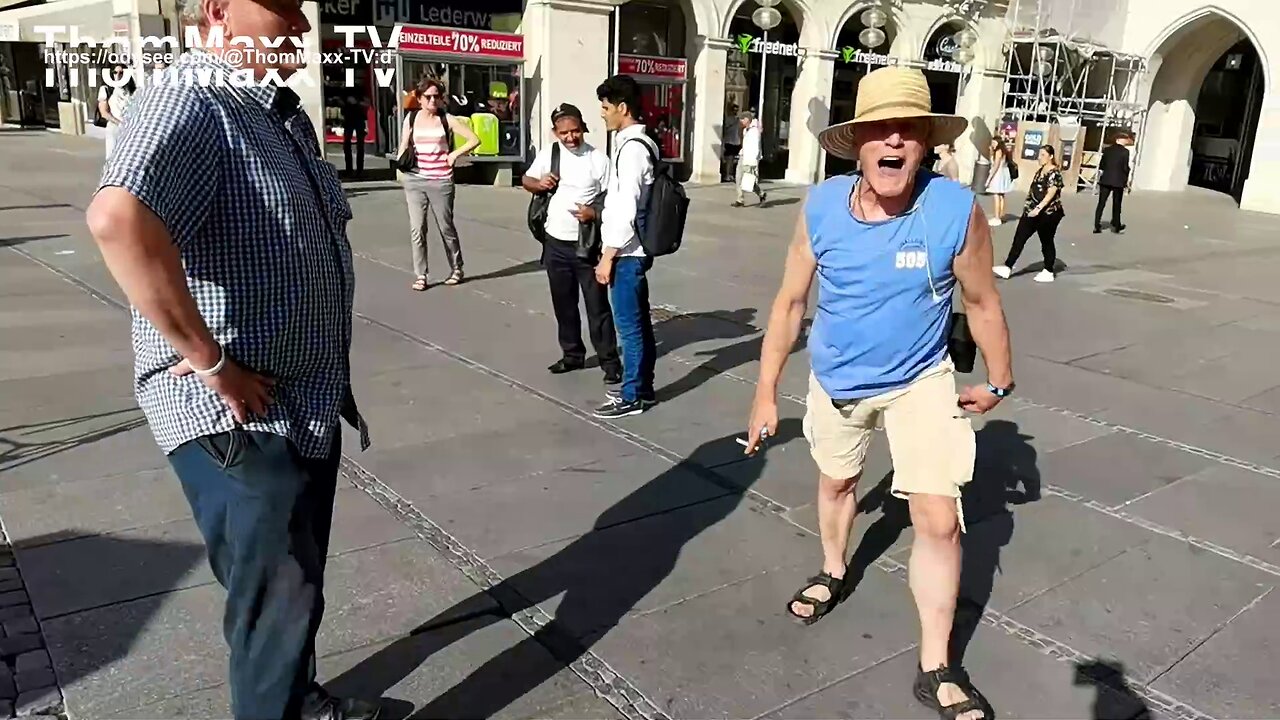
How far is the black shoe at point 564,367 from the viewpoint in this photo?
6340 millimetres

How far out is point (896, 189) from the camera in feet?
8.97

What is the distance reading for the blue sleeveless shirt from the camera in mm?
2797

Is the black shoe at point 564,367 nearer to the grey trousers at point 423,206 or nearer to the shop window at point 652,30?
the grey trousers at point 423,206

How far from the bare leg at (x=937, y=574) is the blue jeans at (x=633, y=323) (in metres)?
2.75

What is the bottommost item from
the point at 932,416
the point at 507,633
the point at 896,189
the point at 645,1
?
the point at 507,633

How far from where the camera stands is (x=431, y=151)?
8703 mm

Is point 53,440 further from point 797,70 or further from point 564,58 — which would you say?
point 797,70

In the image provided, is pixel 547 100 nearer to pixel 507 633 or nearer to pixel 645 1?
pixel 645 1

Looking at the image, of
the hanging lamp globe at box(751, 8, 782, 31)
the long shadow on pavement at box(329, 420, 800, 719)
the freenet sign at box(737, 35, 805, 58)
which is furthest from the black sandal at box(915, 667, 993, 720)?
the freenet sign at box(737, 35, 805, 58)

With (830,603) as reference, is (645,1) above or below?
above

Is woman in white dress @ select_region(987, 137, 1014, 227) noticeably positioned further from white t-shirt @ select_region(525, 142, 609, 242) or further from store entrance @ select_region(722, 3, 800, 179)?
white t-shirt @ select_region(525, 142, 609, 242)

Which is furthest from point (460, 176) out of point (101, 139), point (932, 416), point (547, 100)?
point (932, 416)

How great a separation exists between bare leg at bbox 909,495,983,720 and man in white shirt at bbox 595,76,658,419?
2755 mm

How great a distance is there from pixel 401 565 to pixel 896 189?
2.23 meters
